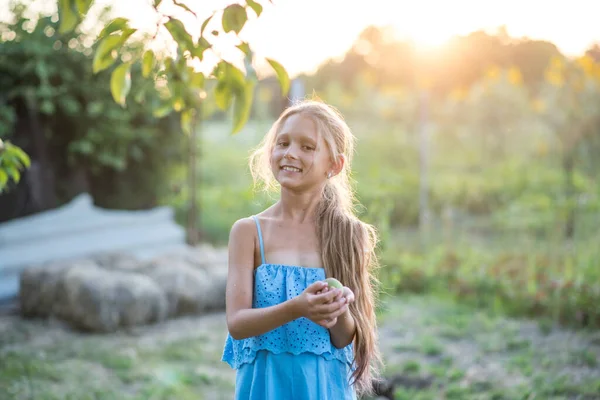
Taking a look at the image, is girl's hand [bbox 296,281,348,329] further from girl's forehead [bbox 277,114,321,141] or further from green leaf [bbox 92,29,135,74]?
green leaf [bbox 92,29,135,74]

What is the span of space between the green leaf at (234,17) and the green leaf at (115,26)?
0.95ft

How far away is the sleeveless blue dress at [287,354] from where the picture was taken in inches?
62.1

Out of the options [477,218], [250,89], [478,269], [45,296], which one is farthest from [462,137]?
[250,89]

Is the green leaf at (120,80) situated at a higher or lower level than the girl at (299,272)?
higher

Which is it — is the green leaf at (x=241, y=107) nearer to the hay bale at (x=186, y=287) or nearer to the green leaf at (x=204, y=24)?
the green leaf at (x=204, y=24)

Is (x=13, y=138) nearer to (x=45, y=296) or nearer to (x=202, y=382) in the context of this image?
(x=45, y=296)

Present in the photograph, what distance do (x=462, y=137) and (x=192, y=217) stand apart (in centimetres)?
909

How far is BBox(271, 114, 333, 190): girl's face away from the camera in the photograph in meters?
1.61

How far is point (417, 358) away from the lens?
401 cm

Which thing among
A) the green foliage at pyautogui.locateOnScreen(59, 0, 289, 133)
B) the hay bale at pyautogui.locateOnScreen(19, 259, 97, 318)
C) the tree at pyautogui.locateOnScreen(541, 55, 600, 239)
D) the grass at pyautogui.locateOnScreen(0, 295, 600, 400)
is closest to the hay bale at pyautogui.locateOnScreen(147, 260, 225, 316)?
the grass at pyautogui.locateOnScreen(0, 295, 600, 400)

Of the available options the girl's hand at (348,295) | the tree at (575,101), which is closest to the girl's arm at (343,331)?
the girl's hand at (348,295)

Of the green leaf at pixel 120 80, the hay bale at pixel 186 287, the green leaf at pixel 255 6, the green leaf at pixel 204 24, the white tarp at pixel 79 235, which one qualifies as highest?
the green leaf at pixel 255 6

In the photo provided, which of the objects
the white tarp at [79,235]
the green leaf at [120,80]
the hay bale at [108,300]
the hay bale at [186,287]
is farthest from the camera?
the white tarp at [79,235]

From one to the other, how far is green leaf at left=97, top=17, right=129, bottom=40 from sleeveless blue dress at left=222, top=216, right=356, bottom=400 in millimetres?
641
